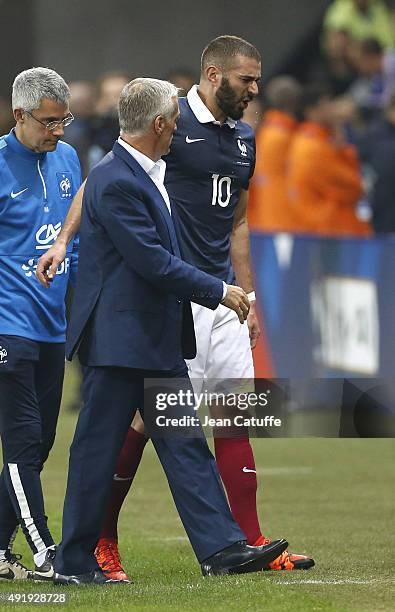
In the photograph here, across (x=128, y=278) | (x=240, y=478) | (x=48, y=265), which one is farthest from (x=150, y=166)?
(x=240, y=478)

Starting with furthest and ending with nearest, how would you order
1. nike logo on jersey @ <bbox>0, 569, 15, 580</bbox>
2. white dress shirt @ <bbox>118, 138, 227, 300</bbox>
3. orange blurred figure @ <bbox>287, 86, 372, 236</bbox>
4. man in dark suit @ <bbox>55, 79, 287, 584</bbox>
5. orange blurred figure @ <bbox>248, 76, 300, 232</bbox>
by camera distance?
orange blurred figure @ <bbox>248, 76, 300, 232</bbox>
orange blurred figure @ <bbox>287, 86, 372, 236</bbox>
nike logo on jersey @ <bbox>0, 569, 15, 580</bbox>
white dress shirt @ <bbox>118, 138, 227, 300</bbox>
man in dark suit @ <bbox>55, 79, 287, 584</bbox>

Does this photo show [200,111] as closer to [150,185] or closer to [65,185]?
[65,185]

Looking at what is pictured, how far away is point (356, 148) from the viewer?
658 inches

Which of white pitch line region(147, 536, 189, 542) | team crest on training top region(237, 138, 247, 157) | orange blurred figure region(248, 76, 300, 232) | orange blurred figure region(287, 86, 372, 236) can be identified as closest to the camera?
team crest on training top region(237, 138, 247, 157)

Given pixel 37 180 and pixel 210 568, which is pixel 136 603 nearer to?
pixel 210 568

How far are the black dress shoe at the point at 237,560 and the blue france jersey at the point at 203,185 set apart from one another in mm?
1421

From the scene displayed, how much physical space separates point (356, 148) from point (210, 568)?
1016cm

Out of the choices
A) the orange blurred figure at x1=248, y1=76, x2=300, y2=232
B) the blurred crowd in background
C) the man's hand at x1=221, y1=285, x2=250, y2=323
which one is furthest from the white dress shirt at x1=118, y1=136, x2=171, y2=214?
the orange blurred figure at x1=248, y1=76, x2=300, y2=232

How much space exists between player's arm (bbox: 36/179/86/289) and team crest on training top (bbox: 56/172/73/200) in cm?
19

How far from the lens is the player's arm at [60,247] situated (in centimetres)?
699

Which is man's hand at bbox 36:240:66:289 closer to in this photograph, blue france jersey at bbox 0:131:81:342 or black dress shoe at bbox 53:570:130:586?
blue france jersey at bbox 0:131:81:342

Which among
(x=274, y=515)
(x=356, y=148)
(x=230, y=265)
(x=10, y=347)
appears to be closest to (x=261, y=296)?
(x=356, y=148)

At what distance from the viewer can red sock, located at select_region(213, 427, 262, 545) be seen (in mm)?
7719

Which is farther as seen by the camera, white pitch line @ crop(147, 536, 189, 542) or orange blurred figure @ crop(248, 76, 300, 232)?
orange blurred figure @ crop(248, 76, 300, 232)
